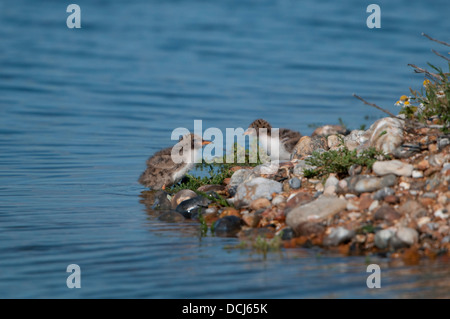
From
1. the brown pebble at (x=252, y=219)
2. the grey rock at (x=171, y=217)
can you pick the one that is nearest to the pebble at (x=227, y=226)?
the brown pebble at (x=252, y=219)

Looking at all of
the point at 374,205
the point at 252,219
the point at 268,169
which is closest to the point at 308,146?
the point at 268,169

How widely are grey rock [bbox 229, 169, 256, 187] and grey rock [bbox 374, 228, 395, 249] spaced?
105 inches

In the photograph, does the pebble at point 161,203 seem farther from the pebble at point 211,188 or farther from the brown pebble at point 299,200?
the brown pebble at point 299,200

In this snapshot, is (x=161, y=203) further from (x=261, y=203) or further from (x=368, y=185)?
(x=368, y=185)

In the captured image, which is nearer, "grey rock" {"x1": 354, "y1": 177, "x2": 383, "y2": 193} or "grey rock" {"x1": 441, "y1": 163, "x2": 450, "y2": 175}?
"grey rock" {"x1": 441, "y1": 163, "x2": 450, "y2": 175}

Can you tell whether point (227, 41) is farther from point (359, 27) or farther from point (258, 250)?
point (258, 250)

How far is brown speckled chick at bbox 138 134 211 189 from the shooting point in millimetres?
10594

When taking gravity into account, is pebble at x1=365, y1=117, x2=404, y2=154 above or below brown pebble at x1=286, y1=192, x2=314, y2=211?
above

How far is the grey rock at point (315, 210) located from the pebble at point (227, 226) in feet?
2.06

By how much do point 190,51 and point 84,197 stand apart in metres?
13.9

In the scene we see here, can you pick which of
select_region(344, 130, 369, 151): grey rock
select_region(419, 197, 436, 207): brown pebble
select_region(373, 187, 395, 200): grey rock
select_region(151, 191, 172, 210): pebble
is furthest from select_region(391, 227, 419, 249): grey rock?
select_region(151, 191, 172, 210): pebble

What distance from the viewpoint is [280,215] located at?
779 centimetres

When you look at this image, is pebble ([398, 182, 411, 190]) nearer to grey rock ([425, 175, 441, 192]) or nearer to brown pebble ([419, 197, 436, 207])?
grey rock ([425, 175, 441, 192])
